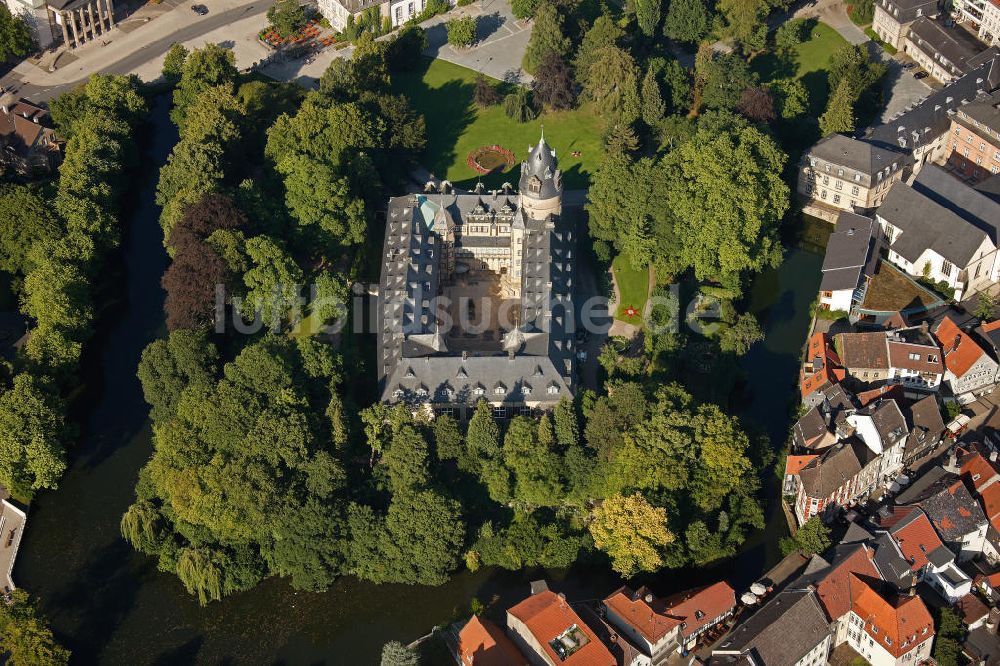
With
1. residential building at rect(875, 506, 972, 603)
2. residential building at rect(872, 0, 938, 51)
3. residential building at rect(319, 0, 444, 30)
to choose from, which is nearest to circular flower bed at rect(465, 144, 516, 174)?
residential building at rect(319, 0, 444, 30)

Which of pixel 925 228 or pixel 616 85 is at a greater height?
pixel 616 85

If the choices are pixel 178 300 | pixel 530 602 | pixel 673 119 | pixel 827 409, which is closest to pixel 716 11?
pixel 673 119

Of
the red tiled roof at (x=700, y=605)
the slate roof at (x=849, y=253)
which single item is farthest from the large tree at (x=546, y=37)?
the red tiled roof at (x=700, y=605)

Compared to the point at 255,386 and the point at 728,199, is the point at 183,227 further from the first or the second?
the point at 728,199

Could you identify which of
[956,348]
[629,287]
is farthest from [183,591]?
[956,348]

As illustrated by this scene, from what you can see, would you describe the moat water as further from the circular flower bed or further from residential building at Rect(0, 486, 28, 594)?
the circular flower bed

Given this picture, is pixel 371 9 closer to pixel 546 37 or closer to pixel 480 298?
pixel 546 37

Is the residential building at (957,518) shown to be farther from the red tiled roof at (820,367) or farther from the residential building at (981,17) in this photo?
the residential building at (981,17)
